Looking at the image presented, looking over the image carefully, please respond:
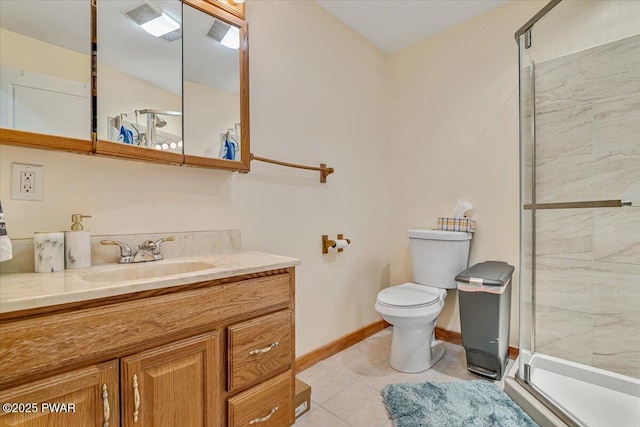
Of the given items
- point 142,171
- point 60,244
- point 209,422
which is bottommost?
point 209,422

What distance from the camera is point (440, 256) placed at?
7.06 feet

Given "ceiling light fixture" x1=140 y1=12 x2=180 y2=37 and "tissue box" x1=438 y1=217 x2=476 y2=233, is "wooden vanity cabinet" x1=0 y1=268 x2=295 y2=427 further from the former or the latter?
"tissue box" x1=438 y1=217 x2=476 y2=233

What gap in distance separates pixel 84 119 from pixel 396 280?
2396 mm

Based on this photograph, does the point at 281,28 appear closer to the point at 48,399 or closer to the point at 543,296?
the point at 48,399

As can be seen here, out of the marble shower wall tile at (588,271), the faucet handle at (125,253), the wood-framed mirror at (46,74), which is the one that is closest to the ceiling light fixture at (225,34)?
the wood-framed mirror at (46,74)

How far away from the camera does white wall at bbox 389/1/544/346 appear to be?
6.94ft

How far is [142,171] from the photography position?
52.5 inches

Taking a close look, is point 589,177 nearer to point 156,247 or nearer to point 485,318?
point 485,318

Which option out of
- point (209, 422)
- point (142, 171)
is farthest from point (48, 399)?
point (142, 171)

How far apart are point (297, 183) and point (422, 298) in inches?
42.5

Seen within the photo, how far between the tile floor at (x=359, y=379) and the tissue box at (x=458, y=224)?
886mm

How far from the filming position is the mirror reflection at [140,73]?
1.21 meters

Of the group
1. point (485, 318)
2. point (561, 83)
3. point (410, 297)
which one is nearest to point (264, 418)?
point (410, 297)

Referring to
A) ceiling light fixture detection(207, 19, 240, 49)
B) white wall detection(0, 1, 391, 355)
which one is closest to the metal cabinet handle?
white wall detection(0, 1, 391, 355)
